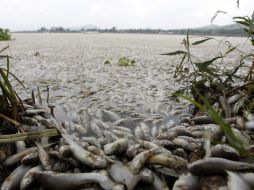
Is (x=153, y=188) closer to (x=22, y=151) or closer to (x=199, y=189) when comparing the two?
(x=199, y=189)

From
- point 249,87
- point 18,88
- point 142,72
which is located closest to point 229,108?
point 249,87

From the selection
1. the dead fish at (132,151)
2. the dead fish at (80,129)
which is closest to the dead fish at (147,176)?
the dead fish at (132,151)

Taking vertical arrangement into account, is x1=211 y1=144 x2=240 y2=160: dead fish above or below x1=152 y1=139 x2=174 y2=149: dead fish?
above

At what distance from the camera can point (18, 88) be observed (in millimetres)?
4059

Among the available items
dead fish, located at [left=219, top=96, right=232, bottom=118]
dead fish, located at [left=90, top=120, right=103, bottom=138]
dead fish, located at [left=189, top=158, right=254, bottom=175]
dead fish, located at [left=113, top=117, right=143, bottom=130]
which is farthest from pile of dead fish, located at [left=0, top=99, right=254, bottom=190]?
dead fish, located at [left=113, top=117, right=143, bottom=130]

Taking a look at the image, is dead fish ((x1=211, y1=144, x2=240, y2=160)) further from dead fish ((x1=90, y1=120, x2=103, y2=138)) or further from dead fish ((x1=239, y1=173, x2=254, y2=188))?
dead fish ((x1=90, y1=120, x2=103, y2=138))

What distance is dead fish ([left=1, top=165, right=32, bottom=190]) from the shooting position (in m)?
1.75

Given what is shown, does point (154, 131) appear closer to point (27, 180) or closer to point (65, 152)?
point (65, 152)

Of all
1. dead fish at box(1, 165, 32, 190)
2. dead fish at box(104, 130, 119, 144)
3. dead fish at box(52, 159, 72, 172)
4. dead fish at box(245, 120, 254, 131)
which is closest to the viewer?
dead fish at box(1, 165, 32, 190)

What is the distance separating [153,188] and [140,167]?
13 centimetres

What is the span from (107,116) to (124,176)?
132 centimetres

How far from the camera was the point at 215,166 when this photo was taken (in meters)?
1.64

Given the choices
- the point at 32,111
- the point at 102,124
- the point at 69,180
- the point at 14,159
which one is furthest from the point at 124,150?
the point at 32,111

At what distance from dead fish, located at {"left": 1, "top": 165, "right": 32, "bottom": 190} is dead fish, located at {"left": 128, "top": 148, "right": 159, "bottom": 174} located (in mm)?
602
